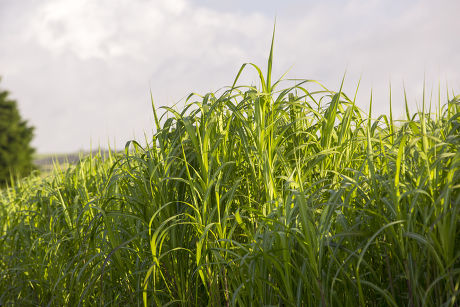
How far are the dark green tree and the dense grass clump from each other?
25.6m

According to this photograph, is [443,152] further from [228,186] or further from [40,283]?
[40,283]

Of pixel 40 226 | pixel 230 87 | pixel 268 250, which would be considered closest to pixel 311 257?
pixel 268 250

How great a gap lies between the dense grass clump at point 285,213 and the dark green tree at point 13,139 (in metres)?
25.6

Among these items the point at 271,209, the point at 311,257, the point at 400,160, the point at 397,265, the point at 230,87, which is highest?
the point at 230,87

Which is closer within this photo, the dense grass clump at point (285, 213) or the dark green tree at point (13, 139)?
the dense grass clump at point (285, 213)

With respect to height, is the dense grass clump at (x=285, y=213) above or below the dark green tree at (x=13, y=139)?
below

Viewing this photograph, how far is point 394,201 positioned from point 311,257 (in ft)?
1.20

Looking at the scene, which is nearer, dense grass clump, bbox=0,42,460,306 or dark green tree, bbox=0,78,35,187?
dense grass clump, bbox=0,42,460,306

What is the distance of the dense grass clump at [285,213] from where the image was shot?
1630mm

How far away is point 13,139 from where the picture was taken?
26.9 meters

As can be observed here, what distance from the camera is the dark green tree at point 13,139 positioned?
84.7 ft

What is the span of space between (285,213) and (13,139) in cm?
2860

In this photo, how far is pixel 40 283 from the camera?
3.24m

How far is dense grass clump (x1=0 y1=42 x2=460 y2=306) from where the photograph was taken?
163 cm
